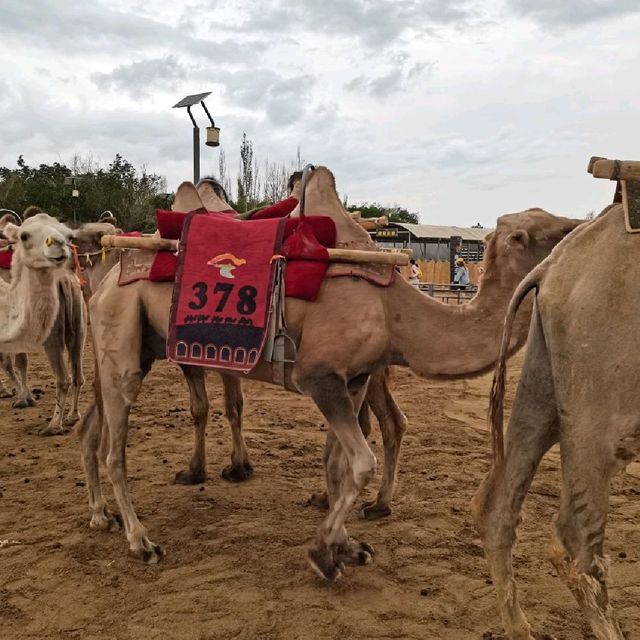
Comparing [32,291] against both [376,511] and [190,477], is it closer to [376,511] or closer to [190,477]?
[190,477]

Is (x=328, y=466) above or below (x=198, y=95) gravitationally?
below

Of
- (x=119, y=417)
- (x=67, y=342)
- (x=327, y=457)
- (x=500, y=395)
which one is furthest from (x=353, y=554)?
(x=67, y=342)

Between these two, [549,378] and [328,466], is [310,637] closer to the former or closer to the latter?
[328,466]

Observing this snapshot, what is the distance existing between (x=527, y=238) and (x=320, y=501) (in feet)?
8.22

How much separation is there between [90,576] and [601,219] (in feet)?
10.9

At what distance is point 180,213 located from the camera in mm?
4301

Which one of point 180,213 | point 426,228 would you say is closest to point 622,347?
point 180,213

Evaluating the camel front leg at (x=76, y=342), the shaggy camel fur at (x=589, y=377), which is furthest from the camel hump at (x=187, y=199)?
the camel front leg at (x=76, y=342)

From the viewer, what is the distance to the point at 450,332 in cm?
375

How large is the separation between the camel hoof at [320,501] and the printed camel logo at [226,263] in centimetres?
194

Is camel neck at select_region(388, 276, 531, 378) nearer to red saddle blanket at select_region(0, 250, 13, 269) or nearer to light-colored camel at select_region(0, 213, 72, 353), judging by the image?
light-colored camel at select_region(0, 213, 72, 353)

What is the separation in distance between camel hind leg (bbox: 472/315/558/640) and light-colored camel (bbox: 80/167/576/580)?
29.1 inches

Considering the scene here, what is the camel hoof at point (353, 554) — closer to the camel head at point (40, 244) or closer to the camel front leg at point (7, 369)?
the camel head at point (40, 244)

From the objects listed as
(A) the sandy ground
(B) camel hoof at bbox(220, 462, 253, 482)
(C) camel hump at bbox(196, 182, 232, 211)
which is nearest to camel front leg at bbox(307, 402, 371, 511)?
(A) the sandy ground
